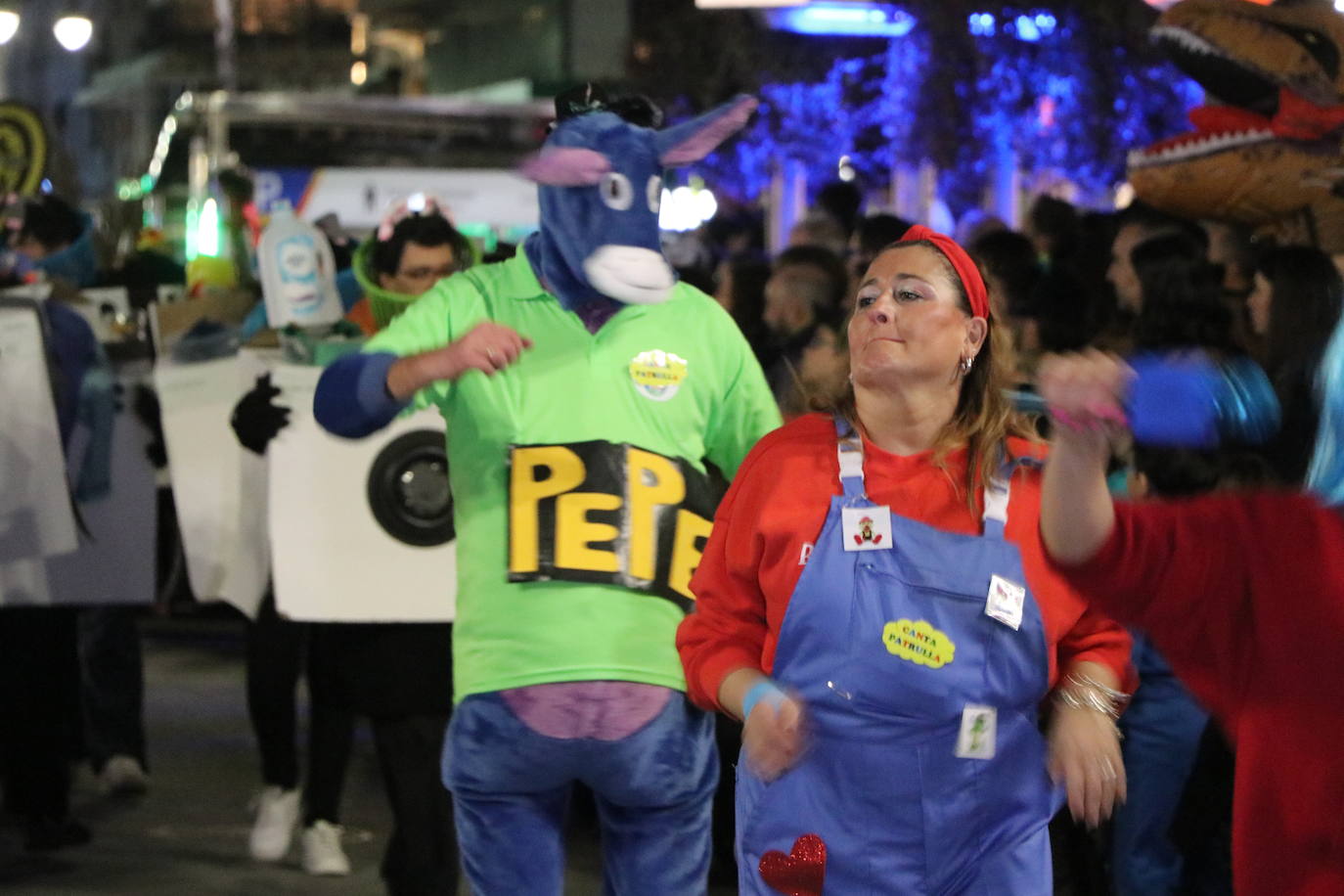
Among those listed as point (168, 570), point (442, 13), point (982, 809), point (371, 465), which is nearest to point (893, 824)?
point (982, 809)

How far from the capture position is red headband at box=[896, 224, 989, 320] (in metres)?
3.43

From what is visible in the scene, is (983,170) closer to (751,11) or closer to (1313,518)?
(751,11)

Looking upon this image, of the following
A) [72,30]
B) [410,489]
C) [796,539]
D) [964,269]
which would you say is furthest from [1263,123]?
[72,30]

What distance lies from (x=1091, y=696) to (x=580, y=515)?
45.5 inches

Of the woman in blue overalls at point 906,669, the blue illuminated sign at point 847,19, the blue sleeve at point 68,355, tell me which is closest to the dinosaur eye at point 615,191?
the woman in blue overalls at point 906,669

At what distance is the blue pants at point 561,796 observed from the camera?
152 inches

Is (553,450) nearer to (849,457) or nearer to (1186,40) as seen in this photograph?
Answer: (849,457)

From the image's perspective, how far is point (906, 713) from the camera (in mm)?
3172

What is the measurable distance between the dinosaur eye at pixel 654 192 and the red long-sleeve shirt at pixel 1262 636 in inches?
72.4

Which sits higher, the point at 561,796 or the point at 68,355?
the point at 68,355

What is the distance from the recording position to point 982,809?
10.5ft

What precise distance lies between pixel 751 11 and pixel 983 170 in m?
2.32

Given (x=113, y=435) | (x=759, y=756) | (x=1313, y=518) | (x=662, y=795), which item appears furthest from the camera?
(x=113, y=435)

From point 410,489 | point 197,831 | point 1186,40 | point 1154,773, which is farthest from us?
point 197,831
